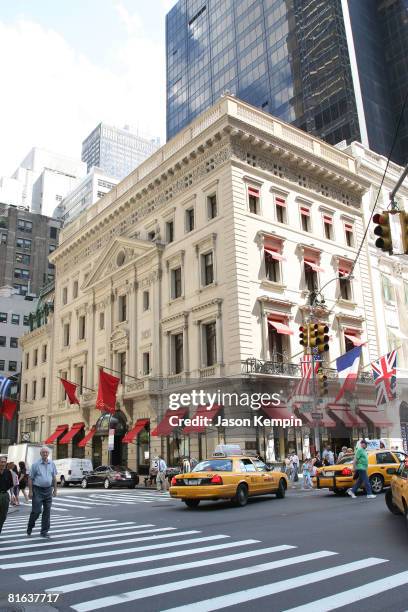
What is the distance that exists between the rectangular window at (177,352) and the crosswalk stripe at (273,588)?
26211 millimetres

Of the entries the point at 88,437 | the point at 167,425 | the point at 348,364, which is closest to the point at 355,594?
the point at 348,364

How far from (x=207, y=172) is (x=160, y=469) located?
1822 cm

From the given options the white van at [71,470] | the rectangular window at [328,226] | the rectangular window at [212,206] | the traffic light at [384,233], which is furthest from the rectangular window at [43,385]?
the traffic light at [384,233]

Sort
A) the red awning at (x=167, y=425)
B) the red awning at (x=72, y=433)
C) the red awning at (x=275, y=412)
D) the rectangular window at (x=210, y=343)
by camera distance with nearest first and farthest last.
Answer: the red awning at (x=275, y=412) < the rectangular window at (x=210, y=343) < the red awning at (x=167, y=425) < the red awning at (x=72, y=433)

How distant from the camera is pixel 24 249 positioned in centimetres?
9419

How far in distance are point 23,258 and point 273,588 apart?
93.5m

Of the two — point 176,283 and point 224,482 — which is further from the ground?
point 176,283

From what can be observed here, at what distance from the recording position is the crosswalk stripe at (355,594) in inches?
229

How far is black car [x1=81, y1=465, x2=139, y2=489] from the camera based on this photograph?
103ft

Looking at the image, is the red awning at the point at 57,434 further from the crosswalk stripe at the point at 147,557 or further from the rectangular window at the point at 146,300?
the crosswalk stripe at the point at 147,557

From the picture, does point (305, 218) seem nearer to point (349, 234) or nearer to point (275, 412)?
point (349, 234)

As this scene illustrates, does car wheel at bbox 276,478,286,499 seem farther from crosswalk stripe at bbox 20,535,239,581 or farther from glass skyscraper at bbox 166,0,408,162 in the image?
glass skyscraper at bbox 166,0,408,162

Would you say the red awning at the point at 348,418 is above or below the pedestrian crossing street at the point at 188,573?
above

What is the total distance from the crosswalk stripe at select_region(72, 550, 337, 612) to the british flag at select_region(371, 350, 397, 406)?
23.1 meters
